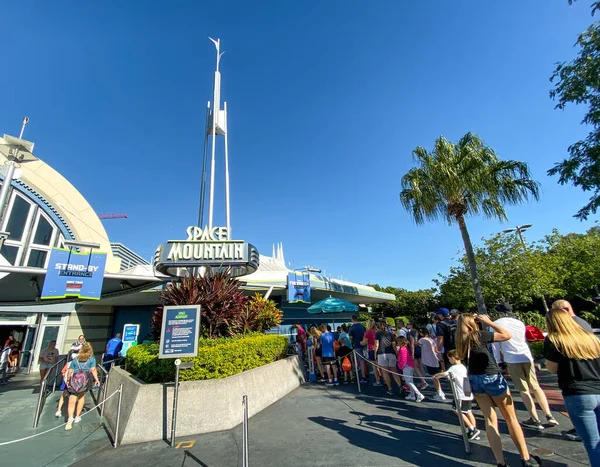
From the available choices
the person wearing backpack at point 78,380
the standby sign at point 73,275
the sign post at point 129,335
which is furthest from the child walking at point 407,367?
the sign post at point 129,335

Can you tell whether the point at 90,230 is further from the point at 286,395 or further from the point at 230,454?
the point at 230,454

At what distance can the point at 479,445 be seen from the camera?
4180mm

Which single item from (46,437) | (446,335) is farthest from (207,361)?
(446,335)

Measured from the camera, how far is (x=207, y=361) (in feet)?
19.7

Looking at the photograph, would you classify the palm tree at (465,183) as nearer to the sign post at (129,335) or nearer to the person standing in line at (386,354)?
the person standing in line at (386,354)

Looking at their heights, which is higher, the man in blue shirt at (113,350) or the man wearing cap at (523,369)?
the man in blue shirt at (113,350)

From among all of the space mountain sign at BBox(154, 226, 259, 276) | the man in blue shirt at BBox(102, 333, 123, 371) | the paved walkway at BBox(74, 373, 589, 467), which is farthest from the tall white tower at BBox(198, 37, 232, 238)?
the paved walkway at BBox(74, 373, 589, 467)

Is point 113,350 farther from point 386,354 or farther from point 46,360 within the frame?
point 386,354

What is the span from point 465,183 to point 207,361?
10.9 meters

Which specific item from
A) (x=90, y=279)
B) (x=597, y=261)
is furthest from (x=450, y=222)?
(x=597, y=261)

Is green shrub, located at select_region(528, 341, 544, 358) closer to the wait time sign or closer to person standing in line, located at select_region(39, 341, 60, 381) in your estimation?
the wait time sign

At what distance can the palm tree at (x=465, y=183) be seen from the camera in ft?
36.5

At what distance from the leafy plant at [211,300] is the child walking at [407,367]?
4416mm

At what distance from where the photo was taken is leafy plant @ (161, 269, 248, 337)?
768 centimetres
